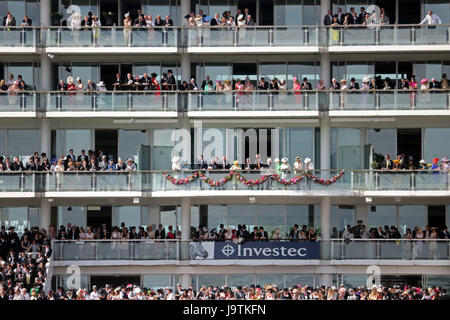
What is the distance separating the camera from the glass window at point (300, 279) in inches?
1761

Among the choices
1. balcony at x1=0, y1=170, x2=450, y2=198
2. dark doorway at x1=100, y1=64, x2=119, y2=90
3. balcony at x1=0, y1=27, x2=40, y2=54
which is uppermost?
balcony at x1=0, y1=27, x2=40, y2=54

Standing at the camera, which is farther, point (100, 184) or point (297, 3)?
point (297, 3)

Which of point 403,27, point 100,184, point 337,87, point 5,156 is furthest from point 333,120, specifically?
point 5,156

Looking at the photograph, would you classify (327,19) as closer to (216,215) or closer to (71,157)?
(216,215)

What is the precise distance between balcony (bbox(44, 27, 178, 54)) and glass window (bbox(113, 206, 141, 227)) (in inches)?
294

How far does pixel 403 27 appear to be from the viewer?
44719 millimetres

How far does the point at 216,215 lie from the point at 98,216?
564 centimetres

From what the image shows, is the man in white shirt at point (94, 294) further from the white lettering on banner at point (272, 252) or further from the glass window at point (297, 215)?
the glass window at point (297, 215)

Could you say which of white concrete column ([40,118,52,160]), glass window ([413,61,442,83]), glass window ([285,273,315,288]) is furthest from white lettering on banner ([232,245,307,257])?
glass window ([413,61,442,83])

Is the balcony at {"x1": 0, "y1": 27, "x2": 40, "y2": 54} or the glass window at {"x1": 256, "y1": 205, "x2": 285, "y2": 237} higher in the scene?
the balcony at {"x1": 0, "y1": 27, "x2": 40, "y2": 54}

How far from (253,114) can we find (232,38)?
369 cm

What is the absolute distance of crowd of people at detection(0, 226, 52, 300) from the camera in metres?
39.3

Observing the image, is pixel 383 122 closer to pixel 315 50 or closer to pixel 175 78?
pixel 315 50

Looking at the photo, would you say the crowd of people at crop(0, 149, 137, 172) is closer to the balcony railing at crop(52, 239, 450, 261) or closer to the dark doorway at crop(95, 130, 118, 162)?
the dark doorway at crop(95, 130, 118, 162)
